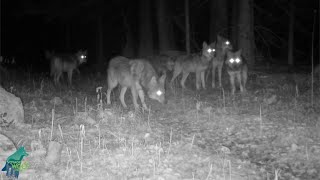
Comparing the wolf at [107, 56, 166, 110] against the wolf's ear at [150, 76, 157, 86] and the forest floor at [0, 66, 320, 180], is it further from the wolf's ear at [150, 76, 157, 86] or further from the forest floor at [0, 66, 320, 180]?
the forest floor at [0, 66, 320, 180]

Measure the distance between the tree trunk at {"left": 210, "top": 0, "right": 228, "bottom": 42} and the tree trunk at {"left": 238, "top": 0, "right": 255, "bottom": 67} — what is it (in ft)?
6.39

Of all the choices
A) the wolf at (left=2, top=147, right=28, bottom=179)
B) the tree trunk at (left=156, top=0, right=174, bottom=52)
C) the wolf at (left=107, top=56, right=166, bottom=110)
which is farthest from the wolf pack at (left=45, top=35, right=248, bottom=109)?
the wolf at (left=2, top=147, right=28, bottom=179)

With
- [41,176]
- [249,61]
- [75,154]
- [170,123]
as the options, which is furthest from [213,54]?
[41,176]

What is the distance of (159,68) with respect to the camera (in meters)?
17.2

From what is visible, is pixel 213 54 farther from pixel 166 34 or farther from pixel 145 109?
pixel 166 34

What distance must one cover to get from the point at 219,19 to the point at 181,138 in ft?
44.8

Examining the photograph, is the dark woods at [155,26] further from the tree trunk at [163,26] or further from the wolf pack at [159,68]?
the wolf pack at [159,68]

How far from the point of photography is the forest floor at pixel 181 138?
668cm

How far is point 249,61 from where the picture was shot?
1927 cm

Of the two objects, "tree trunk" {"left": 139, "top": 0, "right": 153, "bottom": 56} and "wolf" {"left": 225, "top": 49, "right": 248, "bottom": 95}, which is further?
"tree trunk" {"left": 139, "top": 0, "right": 153, "bottom": 56}

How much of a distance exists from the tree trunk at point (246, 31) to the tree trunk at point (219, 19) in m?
1.95

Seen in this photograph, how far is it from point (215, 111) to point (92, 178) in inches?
235

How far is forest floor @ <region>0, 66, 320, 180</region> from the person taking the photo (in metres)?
6.68

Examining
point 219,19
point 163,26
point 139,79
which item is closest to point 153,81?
point 139,79
